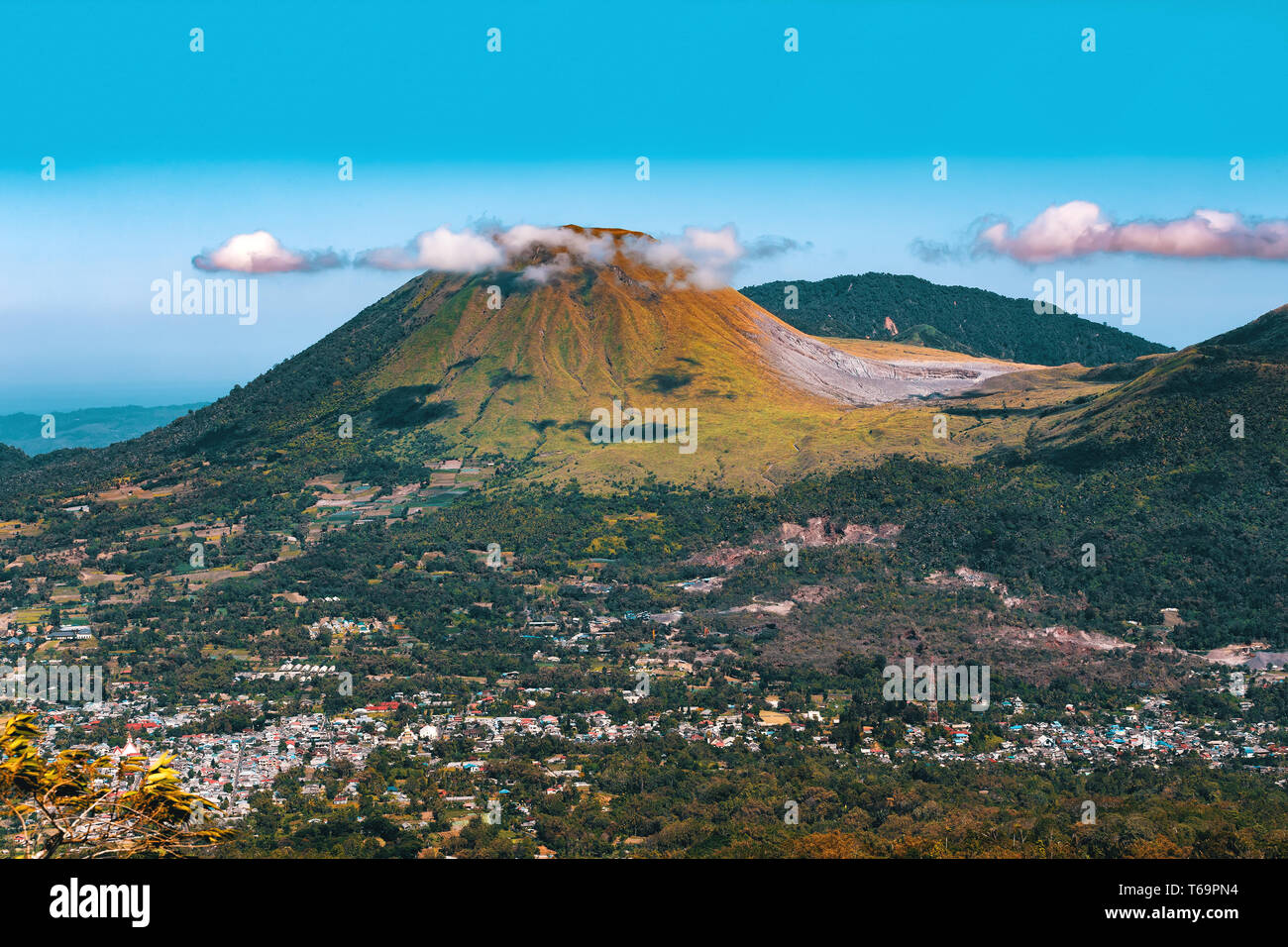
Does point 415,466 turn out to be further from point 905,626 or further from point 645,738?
point 645,738

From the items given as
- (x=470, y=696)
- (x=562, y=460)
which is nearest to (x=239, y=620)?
(x=470, y=696)

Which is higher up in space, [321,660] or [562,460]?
[562,460]

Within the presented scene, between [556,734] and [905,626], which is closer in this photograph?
[556,734]

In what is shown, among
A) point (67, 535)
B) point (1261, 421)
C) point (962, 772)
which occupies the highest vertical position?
point (1261, 421)

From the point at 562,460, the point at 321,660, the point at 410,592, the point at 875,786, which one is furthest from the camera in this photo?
the point at 562,460
